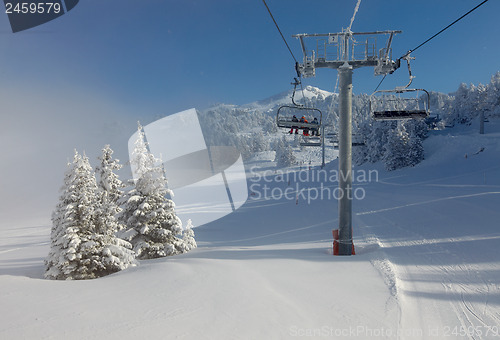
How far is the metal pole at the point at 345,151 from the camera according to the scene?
9.20 meters

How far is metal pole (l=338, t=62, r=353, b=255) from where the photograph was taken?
9195 mm

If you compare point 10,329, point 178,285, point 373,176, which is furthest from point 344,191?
point 373,176

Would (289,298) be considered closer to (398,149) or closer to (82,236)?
(82,236)

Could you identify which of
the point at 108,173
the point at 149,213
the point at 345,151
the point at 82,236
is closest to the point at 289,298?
the point at 345,151

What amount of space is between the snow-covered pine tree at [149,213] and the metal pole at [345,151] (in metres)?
8.08

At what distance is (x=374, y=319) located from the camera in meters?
4.43

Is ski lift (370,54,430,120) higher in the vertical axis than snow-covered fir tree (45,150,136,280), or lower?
higher

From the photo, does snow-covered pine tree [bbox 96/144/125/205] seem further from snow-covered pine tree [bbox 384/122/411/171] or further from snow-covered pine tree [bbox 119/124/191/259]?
snow-covered pine tree [bbox 384/122/411/171]

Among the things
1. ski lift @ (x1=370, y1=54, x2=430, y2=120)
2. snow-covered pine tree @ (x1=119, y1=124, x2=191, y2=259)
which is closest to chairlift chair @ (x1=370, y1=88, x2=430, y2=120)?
ski lift @ (x1=370, y1=54, x2=430, y2=120)

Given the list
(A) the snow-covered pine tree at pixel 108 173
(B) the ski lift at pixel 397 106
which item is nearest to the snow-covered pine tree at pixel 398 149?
(B) the ski lift at pixel 397 106

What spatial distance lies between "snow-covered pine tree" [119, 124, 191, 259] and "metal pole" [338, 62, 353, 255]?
8079 millimetres

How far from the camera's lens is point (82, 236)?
1173 centimetres

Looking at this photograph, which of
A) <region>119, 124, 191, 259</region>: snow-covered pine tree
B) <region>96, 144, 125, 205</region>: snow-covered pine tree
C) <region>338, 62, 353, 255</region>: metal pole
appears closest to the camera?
<region>338, 62, 353, 255</region>: metal pole

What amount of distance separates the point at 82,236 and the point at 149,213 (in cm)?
305
